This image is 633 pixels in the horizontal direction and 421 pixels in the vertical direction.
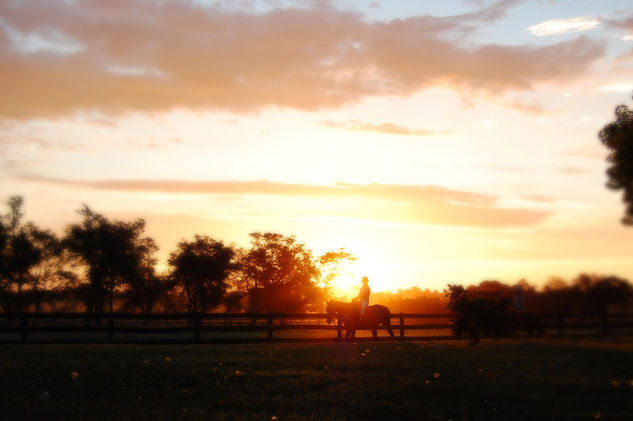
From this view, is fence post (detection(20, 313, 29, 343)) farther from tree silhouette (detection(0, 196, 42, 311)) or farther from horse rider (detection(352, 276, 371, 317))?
tree silhouette (detection(0, 196, 42, 311))

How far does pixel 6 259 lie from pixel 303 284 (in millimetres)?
39162

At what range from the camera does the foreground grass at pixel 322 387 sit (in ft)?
32.4

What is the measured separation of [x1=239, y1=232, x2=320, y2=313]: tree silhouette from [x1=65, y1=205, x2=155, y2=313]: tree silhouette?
17.3 m

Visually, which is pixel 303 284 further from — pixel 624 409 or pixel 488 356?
pixel 624 409

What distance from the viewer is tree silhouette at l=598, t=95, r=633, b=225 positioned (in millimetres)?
26672

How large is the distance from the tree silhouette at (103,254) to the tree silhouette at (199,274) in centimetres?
644

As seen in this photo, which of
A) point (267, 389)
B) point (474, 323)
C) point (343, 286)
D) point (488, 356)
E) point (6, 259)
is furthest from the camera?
point (343, 286)

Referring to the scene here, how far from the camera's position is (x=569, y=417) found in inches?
361

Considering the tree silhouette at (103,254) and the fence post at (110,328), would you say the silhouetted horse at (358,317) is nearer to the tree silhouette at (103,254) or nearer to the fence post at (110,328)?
the fence post at (110,328)

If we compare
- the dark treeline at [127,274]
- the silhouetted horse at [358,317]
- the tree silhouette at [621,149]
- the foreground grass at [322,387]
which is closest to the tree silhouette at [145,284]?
the dark treeline at [127,274]

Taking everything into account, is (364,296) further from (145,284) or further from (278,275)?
(278,275)

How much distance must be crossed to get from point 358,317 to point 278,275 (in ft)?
203

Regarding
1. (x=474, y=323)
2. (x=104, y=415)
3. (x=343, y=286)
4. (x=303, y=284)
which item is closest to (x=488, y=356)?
(x=474, y=323)

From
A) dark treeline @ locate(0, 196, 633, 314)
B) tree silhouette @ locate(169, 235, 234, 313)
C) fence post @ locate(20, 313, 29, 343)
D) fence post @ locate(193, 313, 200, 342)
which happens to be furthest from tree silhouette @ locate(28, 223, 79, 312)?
fence post @ locate(193, 313, 200, 342)
